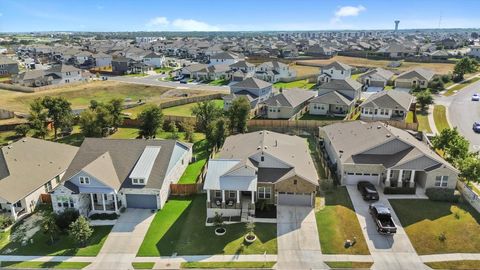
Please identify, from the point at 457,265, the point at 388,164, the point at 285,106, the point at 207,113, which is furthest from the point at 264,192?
the point at 285,106

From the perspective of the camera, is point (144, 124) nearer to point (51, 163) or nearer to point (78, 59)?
point (51, 163)

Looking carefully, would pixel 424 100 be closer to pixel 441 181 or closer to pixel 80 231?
pixel 441 181

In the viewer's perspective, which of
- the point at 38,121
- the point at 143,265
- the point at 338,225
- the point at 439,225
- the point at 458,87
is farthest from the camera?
the point at 458,87

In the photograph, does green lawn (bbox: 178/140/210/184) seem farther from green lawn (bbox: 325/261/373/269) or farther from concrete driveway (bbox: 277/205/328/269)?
green lawn (bbox: 325/261/373/269)

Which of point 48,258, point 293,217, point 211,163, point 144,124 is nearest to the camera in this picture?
point 48,258

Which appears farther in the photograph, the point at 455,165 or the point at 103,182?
the point at 455,165

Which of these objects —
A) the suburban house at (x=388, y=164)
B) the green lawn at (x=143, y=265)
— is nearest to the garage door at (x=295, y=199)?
the suburban house at (x=388, y=164)

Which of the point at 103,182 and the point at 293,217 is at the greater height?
the point at 103,182

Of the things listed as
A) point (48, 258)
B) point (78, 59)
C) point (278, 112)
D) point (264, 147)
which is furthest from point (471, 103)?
point (78, 59)
